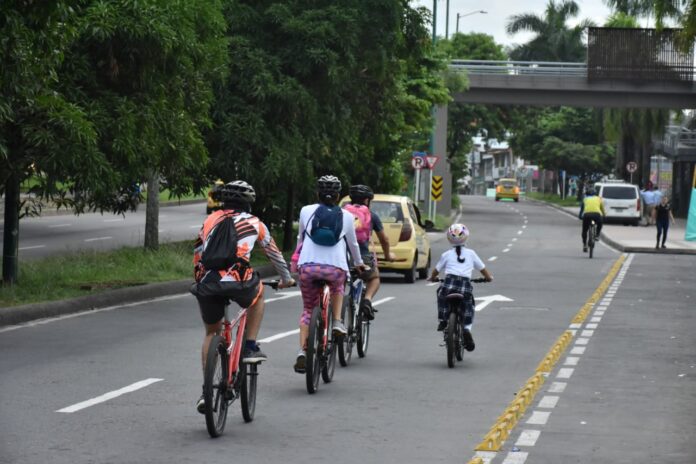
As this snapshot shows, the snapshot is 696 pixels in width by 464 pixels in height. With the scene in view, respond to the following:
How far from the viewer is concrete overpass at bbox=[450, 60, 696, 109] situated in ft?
201

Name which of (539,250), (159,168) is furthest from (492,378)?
(539,250)

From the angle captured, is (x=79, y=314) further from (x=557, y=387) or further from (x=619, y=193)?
(x=619, y=193)

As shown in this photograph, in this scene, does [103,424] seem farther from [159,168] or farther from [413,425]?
[159,168]

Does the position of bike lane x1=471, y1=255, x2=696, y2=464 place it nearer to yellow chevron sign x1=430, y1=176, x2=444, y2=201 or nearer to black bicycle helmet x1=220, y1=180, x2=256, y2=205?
black bicycle helmet x1=220, y1=180, x2=256, y2=205

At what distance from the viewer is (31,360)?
41.6ft

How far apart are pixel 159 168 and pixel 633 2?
62.2 meters

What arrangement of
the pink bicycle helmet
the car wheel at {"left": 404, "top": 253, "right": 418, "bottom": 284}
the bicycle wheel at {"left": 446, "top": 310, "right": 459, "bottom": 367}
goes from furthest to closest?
the car wheel at {"left": 404, "top": 253, "right": 418, "bottom": 284} → the pink bicycle helmet → the bicycle wheel at {"left": 446, "top": 310, "right": 459, "bottom": 367}

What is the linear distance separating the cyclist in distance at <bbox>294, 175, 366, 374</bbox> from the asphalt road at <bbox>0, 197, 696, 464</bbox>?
749 mm

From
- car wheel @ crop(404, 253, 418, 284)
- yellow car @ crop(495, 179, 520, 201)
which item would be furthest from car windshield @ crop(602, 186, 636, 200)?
yellow car @ crop(495, 179, 520, 201)

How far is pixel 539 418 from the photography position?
Answer: 9945mm

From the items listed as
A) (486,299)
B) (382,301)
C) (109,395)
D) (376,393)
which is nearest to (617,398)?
(376,393)

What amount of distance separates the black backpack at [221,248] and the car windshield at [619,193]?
51.8m

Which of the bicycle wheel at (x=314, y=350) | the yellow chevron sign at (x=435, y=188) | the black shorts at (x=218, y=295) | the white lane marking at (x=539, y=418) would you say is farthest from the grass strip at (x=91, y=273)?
the yellow chevron sign at (x=435, y=188)

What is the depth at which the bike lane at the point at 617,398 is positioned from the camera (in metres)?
8.69
